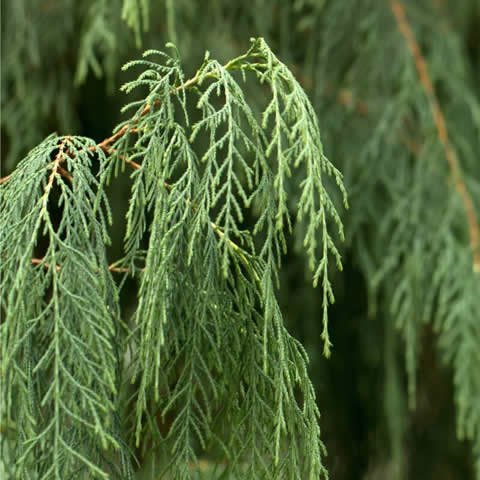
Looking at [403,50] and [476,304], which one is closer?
[476,304]

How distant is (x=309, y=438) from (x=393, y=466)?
4.56 ft

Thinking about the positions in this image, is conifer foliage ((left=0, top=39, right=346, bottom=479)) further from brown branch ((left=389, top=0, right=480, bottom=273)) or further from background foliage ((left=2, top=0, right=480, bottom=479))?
brown branch ((left=389, top=0, right=480, bottom=273))

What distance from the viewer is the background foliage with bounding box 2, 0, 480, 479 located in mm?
1859

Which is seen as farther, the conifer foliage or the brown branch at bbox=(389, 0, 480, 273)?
the brown branch at bbox=(389, 0, 480, 273)

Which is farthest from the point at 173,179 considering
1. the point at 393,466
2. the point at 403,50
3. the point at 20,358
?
the point at 20,358

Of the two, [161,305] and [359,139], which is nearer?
[161,305]

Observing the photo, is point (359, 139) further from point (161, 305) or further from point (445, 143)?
point (161, 305)

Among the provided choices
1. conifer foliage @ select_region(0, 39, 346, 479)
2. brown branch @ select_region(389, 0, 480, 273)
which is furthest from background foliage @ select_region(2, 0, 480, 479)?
conifer foliage @ select_region(0, 39, 346, 479)

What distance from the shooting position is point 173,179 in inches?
79.4

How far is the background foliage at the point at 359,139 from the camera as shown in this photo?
1.86 m

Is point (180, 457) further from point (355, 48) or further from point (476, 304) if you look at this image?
point (355, 48)

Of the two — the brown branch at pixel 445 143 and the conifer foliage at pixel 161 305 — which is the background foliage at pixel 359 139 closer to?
the brown branch at pixel 445 143

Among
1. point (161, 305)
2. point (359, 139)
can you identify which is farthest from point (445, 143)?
point (161, 305)

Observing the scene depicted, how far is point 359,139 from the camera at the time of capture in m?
2.07
